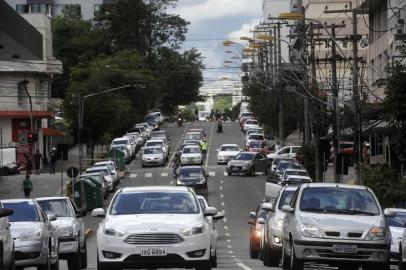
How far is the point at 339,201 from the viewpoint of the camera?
20547mm

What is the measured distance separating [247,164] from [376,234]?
52.3 m

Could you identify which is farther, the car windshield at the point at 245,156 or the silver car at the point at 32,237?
the car windshield at the point at 245,156

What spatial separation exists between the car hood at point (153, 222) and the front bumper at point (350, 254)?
2063 mm

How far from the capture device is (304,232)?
1970cm

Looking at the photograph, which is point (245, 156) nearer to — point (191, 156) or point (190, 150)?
point (191, 156)

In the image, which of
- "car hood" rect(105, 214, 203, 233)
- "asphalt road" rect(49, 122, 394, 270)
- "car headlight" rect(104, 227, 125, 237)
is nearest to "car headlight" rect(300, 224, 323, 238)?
"car hood" rect(105, 214, 203, 233)

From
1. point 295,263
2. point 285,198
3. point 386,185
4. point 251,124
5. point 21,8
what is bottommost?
point 295,263

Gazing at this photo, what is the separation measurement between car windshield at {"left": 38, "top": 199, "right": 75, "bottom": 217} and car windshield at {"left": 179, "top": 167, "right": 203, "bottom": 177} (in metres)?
30.6

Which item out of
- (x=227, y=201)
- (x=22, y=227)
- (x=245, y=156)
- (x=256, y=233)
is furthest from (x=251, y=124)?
(x=22, y=227)

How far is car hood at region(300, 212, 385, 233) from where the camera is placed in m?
19.5

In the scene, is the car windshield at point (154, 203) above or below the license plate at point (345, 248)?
above

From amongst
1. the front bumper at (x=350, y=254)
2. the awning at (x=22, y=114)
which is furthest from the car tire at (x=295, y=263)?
the awning at (x=22, y=114)

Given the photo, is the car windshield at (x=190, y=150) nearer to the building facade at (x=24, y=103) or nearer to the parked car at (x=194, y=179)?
the building facade at (x=24, y=103)

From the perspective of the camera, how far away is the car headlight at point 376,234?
1944cm
